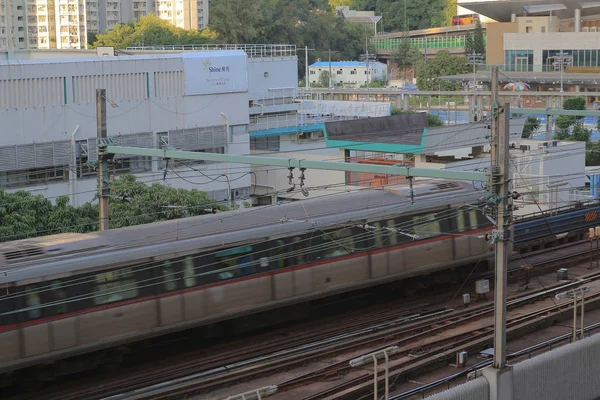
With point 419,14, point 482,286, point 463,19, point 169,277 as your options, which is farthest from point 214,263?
point 419,14

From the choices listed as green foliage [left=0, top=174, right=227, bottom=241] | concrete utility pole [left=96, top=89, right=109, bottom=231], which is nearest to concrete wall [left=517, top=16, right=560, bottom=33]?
green foliage [left=0, top=174, right=227, bottom=241]

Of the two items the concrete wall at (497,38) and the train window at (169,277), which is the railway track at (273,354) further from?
the concrete wall at (497,38)

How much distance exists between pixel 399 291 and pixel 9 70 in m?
16.4

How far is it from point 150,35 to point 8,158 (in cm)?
4703

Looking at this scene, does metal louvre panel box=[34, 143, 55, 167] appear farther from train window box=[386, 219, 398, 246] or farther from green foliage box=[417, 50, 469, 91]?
green foliage box=[417, 50, 469, 91]

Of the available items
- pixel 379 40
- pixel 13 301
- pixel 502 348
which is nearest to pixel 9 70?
pixel 13 301

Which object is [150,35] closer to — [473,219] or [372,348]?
[473,219]

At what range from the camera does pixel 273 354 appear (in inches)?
524

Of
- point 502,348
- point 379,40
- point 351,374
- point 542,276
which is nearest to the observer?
point 502,348

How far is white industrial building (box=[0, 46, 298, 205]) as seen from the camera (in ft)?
96.3

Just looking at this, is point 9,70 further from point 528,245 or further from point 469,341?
point 469,341

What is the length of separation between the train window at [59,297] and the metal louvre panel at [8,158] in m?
17.3

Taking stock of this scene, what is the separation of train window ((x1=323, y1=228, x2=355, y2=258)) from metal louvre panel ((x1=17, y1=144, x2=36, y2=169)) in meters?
16.3

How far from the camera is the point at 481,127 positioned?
99.2ft
